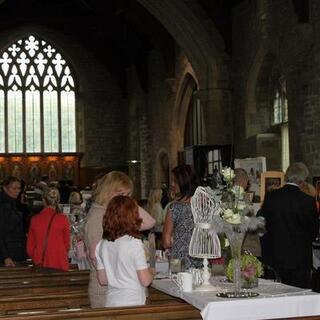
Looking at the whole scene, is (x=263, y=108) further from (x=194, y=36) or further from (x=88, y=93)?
(x=88, y=93)

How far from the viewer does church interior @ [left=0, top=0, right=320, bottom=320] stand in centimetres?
1241

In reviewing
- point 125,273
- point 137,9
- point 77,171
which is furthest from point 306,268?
point 77,171

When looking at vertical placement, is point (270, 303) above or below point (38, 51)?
below

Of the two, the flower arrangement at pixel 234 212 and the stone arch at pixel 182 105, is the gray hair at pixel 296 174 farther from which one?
the stone arch at pixel 182 105

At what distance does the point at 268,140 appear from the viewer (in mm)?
14258

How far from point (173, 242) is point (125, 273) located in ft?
3.62

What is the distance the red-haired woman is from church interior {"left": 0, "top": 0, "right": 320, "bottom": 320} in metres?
6.21

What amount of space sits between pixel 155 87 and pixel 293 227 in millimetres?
15494

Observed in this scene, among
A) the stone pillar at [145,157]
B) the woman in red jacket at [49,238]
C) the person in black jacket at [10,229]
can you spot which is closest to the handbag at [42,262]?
the woman in red jacket at [49,238]

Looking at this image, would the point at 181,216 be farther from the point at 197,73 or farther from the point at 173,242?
the point at 197,73

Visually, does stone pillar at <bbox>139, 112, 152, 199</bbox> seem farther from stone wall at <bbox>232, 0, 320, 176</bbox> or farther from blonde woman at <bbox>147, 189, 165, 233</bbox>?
blonde woman at <bbox>147, 189, 165, 233</bbox>

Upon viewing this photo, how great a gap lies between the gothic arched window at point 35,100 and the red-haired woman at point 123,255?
18.8m

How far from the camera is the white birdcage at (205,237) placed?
14.0 ft

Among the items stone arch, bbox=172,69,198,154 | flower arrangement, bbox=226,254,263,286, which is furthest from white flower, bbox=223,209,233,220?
stone arch, bbox=172,69,198,154
